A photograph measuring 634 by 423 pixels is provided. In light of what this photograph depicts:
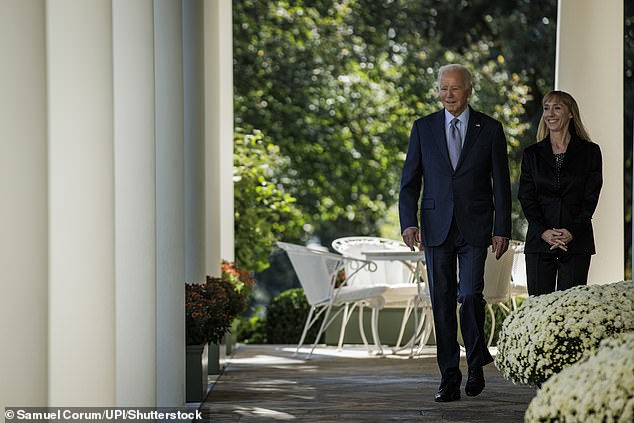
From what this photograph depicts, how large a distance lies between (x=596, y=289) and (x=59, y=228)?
227 cm

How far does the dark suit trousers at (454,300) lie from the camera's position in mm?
5801

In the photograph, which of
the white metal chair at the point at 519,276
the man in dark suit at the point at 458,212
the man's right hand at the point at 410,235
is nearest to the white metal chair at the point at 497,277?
the white metal chair at the point at 519,276

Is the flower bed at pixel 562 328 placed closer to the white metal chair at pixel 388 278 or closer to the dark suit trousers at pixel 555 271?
the dark suit trousers at pixel 555 271

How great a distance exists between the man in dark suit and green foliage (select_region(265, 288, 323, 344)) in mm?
4553

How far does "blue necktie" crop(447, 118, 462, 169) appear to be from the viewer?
5.89 m

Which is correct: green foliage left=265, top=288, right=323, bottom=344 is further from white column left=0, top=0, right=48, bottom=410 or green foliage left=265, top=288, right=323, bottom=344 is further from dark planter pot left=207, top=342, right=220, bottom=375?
white column left=0, top=0, right=48, bottom=410

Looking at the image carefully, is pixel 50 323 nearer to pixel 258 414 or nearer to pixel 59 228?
pixel 59 228

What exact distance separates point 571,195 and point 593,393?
10.2ft

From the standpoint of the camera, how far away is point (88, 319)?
3678mm

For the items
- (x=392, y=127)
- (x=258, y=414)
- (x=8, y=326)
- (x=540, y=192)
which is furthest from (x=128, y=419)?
(x=392, y=127)

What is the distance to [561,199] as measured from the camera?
5820 millimetres

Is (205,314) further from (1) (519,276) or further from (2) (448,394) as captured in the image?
(1) (519,276)

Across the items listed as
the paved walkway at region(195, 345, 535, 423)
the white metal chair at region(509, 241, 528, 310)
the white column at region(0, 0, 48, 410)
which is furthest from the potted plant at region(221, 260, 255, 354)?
the white column at region(0, 0, 48, 410)

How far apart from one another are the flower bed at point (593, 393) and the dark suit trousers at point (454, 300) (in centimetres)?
275
